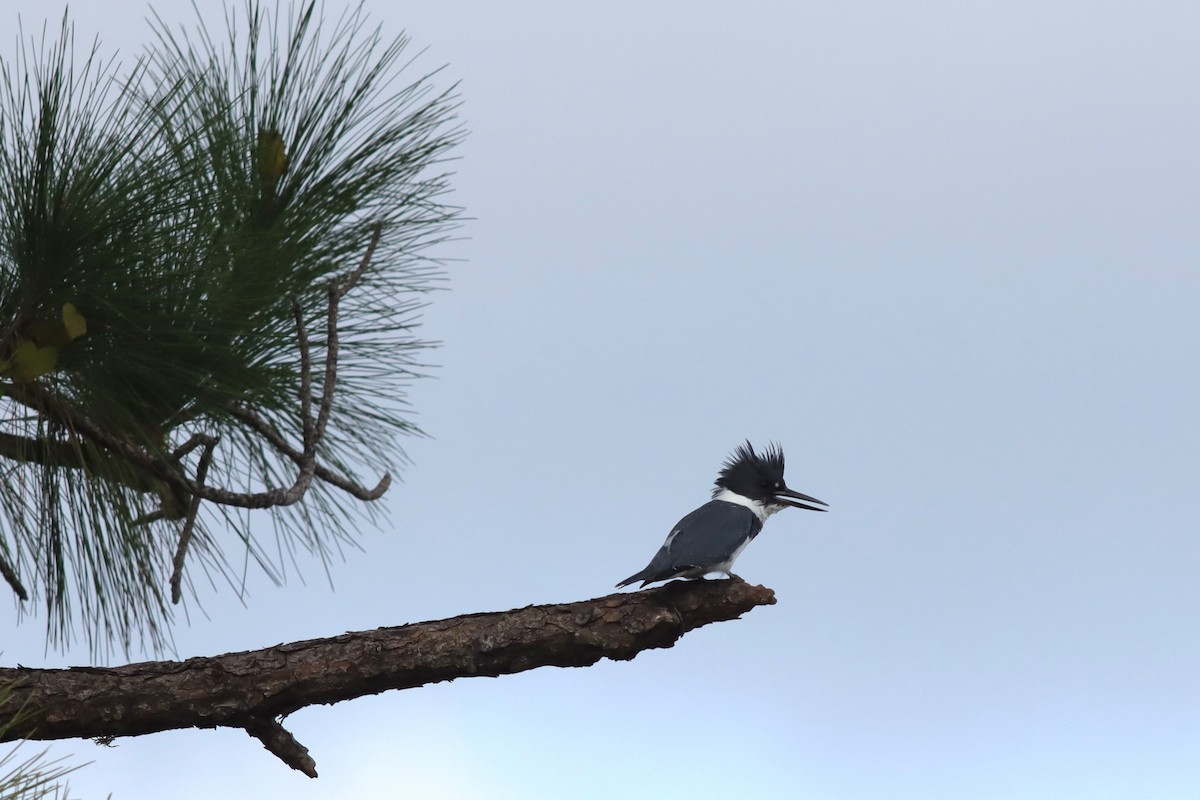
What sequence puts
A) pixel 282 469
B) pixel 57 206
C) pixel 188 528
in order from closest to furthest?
pixel 57 206
pixel 188 528
pixel 282 469

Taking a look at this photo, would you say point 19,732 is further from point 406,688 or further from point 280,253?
point 280,253

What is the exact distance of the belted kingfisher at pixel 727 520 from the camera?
3395mm

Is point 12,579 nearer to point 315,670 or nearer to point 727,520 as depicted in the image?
point 315,670

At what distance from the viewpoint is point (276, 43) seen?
3.48 metres

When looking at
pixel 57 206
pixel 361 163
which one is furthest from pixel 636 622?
pixel 57 206

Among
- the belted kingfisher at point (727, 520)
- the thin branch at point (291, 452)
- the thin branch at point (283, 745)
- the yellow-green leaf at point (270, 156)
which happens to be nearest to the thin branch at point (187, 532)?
the thin branch at point (291, 452)

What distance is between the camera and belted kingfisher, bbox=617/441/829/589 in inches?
134

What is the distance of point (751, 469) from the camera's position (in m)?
4.30

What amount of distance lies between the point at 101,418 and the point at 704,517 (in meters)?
1.60

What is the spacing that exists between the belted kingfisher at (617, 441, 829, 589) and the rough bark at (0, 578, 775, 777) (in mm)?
101

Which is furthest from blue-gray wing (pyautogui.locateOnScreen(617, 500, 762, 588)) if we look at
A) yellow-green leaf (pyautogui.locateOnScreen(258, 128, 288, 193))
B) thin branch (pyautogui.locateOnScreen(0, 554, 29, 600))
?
thin branch (pyautogui.locateOnScreen(0, 554, 29, 600))

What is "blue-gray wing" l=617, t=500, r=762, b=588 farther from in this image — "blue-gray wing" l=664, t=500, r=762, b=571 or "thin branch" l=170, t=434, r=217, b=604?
"thin branch" l=170, t=434, r=217, b=604

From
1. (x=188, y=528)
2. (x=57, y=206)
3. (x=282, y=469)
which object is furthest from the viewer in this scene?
(x=282, y=469)

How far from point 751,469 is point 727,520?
0.72 metres
